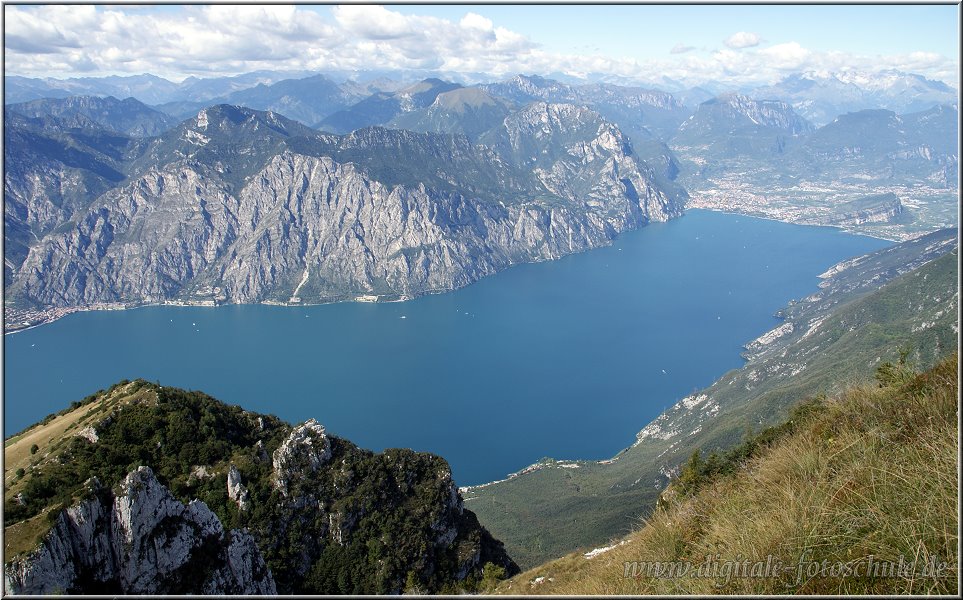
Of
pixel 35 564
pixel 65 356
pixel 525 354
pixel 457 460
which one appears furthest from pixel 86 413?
pixel 65 356

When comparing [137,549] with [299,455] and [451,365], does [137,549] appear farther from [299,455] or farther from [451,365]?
[451,365]

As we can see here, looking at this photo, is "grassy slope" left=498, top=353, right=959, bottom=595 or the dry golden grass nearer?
"grassy slope" left=498, top=353, right=959, bottom=595

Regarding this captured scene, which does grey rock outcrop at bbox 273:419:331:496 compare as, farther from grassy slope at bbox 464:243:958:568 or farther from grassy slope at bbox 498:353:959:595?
grassy slope at bbox 464:243:958:568

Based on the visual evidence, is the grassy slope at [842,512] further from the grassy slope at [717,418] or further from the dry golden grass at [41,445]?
the grassy slope at [717,418]

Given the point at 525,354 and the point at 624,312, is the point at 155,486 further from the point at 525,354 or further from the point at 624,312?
the point at 624,312

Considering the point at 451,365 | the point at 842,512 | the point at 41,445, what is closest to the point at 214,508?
the point at 41,445

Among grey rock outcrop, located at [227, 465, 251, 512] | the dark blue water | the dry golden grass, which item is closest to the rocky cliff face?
the dry golden grass
